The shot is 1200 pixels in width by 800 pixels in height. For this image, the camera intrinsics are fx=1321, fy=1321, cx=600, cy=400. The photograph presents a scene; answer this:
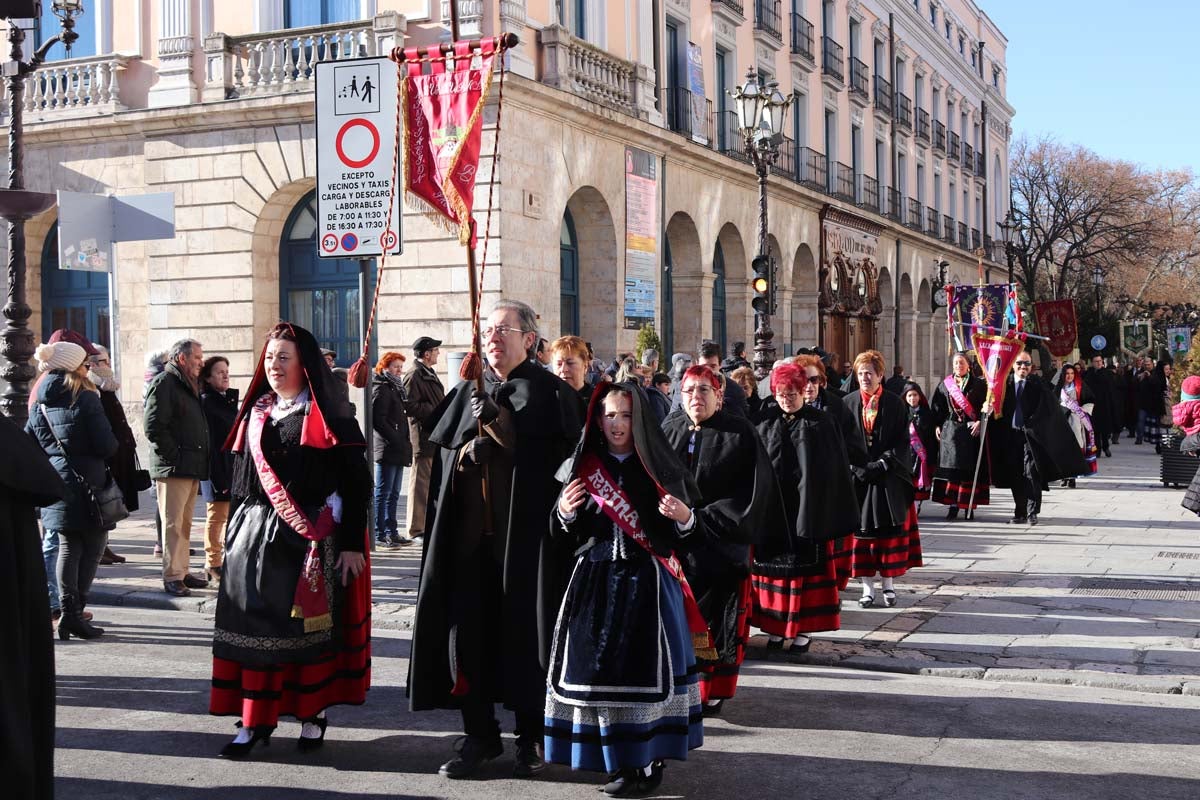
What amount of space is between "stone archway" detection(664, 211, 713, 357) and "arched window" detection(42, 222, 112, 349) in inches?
391

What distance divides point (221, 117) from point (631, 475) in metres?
15.8

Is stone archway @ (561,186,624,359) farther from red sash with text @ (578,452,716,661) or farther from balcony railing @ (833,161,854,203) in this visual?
red sash with text @ (578,452,716,661)

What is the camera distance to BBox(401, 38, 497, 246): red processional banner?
606 cm

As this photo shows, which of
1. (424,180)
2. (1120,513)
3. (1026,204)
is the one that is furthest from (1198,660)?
(1026,204)

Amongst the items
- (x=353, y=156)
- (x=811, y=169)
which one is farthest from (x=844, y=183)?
(x=353, y=156)

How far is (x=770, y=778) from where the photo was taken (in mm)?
5426

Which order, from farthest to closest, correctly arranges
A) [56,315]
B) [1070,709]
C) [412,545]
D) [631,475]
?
[56,315] < [412,545] < [1070,709] < [631,475]

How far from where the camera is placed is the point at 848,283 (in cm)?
3425

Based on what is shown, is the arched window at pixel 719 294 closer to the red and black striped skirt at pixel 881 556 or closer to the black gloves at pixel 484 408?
the red and black striped skirt at pixel 881 556

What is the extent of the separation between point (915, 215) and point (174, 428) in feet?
117

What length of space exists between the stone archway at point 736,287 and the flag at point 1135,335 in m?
24.0

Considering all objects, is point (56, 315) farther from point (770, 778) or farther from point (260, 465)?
point (770, 778)

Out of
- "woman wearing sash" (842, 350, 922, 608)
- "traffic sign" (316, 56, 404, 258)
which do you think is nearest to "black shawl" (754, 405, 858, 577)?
"woman wearing sash" (842, 350, 922, 608)

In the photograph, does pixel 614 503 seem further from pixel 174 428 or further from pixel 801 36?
pixel 801 36
